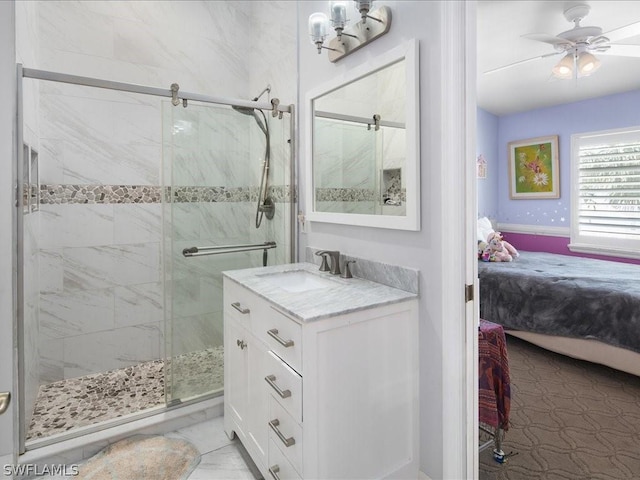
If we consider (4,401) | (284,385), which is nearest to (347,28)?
(284,385)

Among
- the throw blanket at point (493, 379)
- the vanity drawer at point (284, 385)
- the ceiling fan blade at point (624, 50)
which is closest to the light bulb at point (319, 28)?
the vanity drawer at point (284, 385)

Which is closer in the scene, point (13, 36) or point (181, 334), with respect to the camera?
point (13, 36)

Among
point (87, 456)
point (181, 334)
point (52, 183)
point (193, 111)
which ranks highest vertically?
point (193, 111)

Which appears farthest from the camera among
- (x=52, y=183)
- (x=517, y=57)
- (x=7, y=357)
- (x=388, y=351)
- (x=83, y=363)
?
(x=517, y=57)

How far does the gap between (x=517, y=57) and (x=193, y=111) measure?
2852mm

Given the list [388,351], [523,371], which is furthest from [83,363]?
[523,371]

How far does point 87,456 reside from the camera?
1.92 metres

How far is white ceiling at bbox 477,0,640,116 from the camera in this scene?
2666mm

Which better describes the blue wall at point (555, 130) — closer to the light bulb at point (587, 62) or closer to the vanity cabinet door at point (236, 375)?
the light bulb at point (587, 62)

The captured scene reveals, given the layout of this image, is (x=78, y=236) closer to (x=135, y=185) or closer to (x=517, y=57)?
(x=135, y=185)

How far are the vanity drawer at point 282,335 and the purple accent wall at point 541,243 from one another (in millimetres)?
4321

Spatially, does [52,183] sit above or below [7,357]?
above

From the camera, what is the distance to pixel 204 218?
92.0 inches

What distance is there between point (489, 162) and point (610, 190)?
1.40 m
